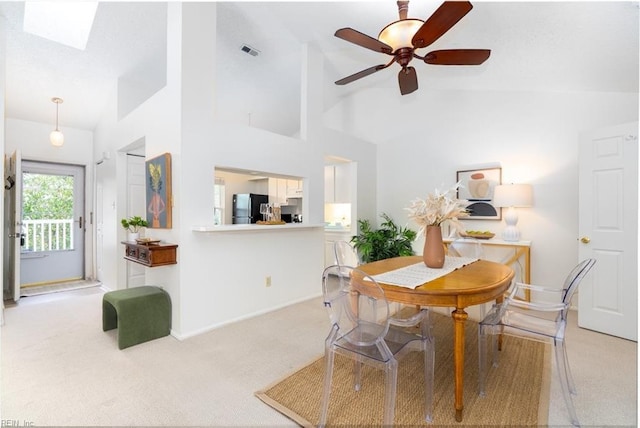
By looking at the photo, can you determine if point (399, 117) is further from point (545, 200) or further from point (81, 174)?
point (81, 174)

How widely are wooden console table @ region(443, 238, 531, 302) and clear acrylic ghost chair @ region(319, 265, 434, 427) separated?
8.08 feet

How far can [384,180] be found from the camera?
521cm

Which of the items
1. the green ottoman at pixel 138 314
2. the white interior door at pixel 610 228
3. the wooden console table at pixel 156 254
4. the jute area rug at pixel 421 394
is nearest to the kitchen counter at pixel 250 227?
the wooden console table at pixel 156 254

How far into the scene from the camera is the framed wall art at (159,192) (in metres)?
2.80

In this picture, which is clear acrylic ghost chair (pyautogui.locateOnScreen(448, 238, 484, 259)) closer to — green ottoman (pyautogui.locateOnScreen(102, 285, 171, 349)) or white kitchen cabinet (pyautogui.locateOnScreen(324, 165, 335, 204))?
white kitchen cabinet (pyautogui.locateOnScreen(324, 165, 335, 204))

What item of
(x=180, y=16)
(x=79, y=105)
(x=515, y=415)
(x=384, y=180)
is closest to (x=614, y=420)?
(x=515, y=415)

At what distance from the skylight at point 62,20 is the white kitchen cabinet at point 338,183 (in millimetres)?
3597

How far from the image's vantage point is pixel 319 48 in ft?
13.1

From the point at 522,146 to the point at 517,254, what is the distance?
1409 millimetres

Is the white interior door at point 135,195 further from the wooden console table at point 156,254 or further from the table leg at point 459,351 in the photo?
the table leg at point 459,351

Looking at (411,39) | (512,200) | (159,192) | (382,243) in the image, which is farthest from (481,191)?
(159,192)

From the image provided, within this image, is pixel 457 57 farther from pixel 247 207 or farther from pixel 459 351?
pixel 247 207

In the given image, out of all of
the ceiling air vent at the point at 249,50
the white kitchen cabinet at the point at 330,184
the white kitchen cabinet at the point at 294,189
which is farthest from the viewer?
the white kitchen cabinet at the point at 294,189

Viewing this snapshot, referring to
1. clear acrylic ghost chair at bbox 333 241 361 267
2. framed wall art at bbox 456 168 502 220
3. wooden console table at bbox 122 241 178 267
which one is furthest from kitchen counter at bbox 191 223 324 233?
framed wall art at bbox 456 168 502 220
